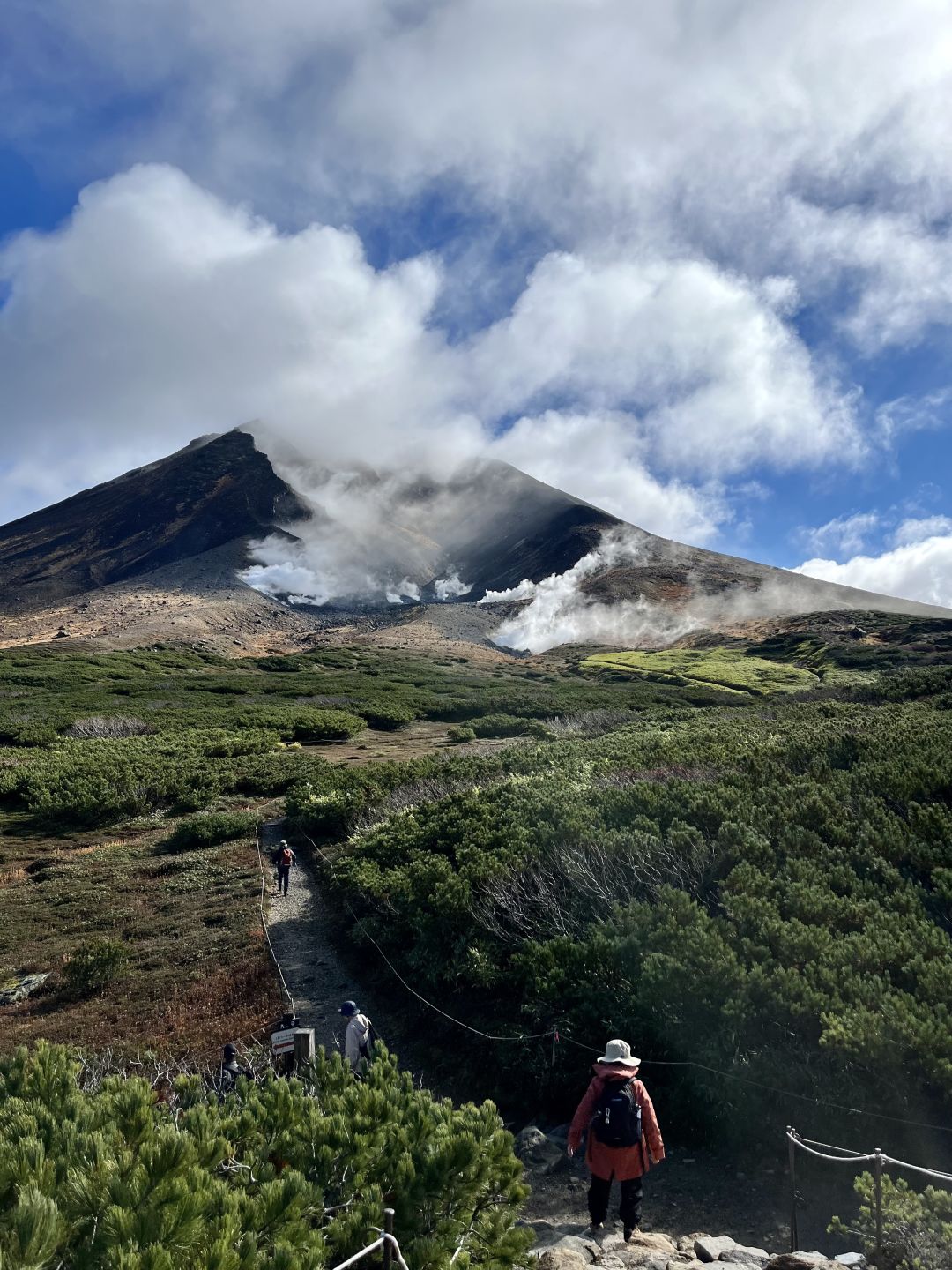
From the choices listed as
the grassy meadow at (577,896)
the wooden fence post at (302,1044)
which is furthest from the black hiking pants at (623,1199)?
the wooden fence post at (302,1044)

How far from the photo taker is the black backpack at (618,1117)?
4637 millimetres

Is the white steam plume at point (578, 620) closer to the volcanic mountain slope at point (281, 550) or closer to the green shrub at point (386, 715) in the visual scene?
the volcanic mountain slope at point (281, 550)

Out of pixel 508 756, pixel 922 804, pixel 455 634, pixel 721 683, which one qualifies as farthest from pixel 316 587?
pixel 922 804

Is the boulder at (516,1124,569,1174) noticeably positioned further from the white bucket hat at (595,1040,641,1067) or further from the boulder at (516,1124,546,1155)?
the white bucket hat at (595,1040,641,1067)

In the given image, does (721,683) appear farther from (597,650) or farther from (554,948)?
(554,948)

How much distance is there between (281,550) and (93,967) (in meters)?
118

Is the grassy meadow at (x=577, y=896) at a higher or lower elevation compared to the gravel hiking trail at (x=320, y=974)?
higher

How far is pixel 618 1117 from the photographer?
466cm

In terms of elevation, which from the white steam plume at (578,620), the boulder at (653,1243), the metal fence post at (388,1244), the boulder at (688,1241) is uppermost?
the white steam plume at (578,620)

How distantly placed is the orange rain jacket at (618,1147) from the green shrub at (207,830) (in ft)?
51.3

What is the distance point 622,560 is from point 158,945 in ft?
375

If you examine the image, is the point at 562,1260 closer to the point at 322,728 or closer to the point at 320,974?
the point at 320,974

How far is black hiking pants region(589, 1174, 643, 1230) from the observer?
15.5ft

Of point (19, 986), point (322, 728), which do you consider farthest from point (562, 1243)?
point (322, 728)
